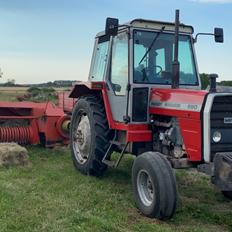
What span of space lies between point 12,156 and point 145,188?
10.3 ft

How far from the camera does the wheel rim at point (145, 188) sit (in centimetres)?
590

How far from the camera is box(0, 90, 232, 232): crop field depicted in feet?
17.4

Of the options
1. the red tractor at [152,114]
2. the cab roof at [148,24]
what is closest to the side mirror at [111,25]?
the red tractor at [152,114]

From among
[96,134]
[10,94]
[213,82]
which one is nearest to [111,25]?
[213,82]

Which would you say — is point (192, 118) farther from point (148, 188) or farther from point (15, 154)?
point (15, 154)

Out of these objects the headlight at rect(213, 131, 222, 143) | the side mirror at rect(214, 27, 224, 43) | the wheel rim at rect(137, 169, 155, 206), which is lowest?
the wheel rim at rect(137, 169, 155, 206)

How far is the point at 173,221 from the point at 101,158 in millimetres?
2205

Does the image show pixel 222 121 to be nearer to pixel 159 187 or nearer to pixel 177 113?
pixel 177 113

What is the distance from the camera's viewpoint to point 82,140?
809 centimetres

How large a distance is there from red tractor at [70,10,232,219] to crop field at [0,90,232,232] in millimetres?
277

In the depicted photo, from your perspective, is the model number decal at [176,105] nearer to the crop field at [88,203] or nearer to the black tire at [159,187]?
the black tire at [159,187]

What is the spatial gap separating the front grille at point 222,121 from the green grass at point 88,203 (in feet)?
2.87

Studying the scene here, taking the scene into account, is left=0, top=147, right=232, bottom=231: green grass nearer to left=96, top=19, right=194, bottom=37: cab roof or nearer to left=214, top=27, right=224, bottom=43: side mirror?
left=214, top=27, right=224, bottom=43: side mirror

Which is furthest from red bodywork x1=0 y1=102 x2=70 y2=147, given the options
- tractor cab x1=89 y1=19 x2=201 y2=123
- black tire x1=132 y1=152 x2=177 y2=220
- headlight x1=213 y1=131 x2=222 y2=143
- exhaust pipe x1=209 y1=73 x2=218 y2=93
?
headlight x1=213 y1=131 x2=222 y2=143
